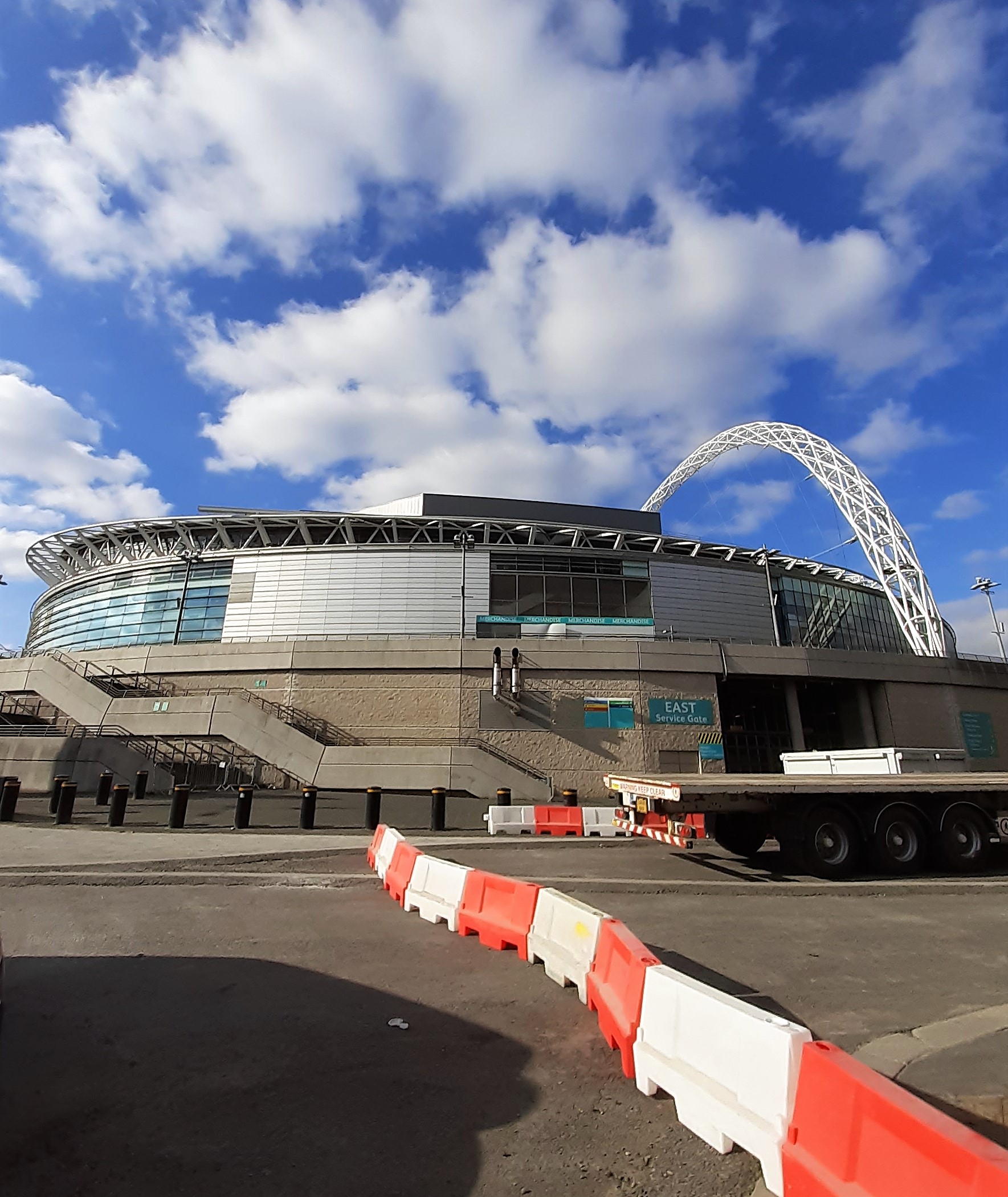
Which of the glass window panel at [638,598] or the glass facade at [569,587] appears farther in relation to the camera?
the glass window panel at [638,598]

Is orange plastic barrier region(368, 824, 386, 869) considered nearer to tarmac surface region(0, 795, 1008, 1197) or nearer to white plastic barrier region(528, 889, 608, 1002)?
tarmac surface region(0, 795, 1008, 1197)

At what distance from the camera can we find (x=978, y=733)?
33.7m

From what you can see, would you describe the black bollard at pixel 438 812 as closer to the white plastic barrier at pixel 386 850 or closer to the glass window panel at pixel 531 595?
the white plastic barrier at pixel 386 850

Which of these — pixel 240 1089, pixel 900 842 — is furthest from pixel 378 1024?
pixel 900 842

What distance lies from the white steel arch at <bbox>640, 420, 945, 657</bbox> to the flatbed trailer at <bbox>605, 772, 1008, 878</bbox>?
103 feet

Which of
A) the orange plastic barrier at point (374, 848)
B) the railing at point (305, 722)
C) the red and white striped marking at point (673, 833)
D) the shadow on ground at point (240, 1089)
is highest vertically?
the railing at point (305, 722)

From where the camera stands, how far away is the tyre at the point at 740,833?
11344mm

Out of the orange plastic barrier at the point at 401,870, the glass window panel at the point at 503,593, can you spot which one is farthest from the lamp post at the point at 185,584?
the orange plastic barrier at the point at 401,870

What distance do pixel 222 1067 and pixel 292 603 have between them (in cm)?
3200

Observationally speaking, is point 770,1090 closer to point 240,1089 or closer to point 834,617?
point 240,1089

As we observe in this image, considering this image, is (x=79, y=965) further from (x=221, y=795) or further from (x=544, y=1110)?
(x=221, y=795)

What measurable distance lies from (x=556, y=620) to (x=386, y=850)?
23.9 meters

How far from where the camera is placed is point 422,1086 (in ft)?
12.2

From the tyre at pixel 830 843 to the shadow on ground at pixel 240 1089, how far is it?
24.0 feet
